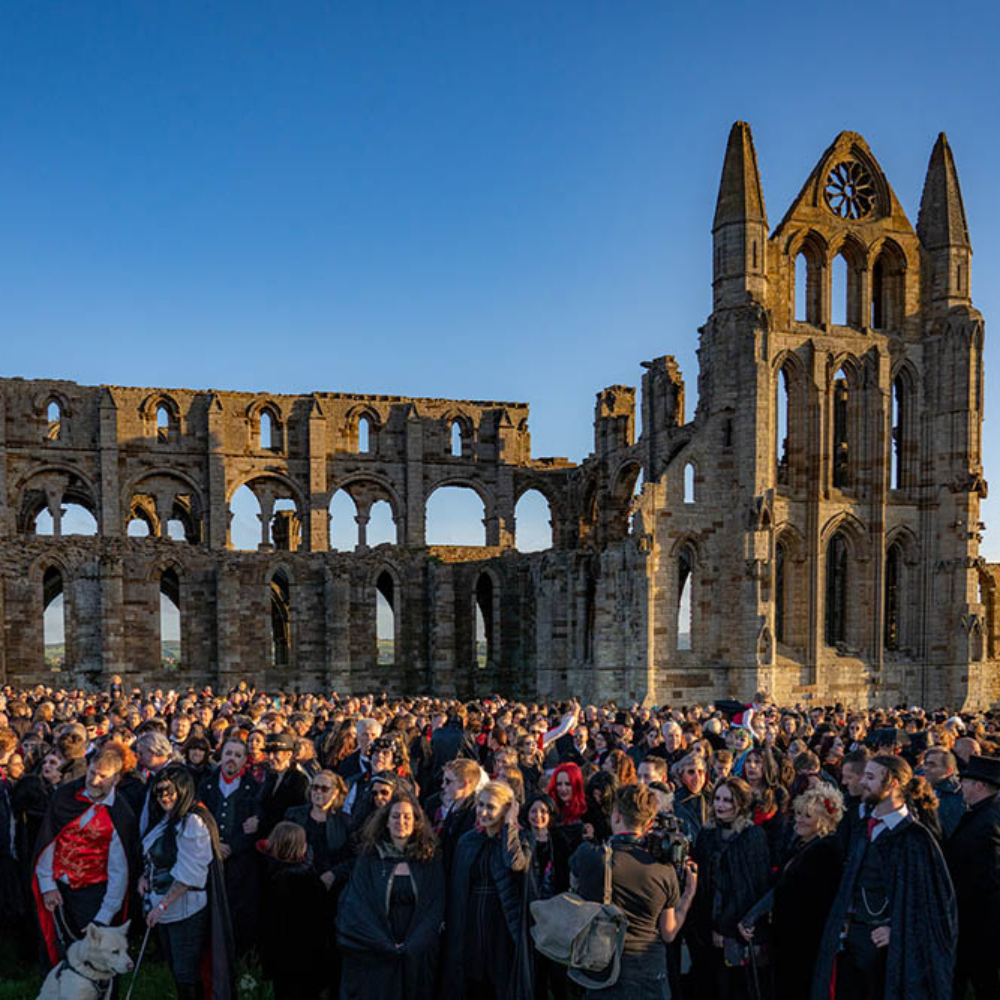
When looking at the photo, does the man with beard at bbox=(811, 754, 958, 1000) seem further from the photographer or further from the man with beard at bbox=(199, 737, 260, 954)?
the man with beard at bbox=(199, 737, 260, 954)

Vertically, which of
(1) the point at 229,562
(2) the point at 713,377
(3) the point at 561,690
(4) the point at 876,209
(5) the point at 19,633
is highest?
(4) the point at 876,209

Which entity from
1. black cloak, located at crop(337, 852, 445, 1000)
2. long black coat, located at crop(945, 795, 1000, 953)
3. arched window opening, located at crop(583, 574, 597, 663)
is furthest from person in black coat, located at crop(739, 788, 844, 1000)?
arched window opening, located at crop(583, 574, 597, 663)

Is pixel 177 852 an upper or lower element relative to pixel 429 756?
upper

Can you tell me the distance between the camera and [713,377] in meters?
32.0

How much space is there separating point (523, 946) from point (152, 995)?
3576 mm

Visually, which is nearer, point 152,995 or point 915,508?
point 152,995

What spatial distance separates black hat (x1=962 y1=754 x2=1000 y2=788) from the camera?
682 centimetres

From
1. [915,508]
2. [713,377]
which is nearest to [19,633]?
[713,377]

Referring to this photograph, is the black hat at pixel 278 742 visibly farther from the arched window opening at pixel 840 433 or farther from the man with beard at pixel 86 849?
the arched window opening at pixel 840 433

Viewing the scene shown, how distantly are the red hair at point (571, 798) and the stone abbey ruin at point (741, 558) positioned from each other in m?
22.0

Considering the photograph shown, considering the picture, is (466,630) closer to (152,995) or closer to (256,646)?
(256,646)

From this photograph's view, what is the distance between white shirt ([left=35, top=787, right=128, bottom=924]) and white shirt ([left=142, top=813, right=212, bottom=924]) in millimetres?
453

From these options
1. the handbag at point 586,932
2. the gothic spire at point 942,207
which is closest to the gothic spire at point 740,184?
the gothic spire at point 942,207

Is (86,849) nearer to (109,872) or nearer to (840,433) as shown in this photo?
(109,872)
